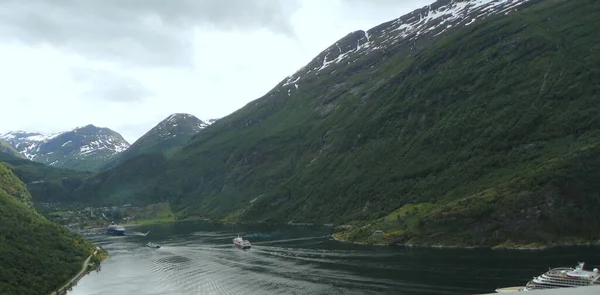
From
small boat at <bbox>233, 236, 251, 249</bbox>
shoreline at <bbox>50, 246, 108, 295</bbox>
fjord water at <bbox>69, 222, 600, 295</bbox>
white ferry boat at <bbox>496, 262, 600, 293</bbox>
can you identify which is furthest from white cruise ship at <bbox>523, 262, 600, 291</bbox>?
small boat at <bbox>233, 236, 251, 249</bbox>

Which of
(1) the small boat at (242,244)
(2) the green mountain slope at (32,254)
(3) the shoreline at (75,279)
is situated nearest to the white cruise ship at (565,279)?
(2) the green mountain slope at (32,254)

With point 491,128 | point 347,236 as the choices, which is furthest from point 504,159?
point 347,236

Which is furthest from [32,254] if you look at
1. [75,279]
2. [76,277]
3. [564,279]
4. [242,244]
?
[564,279]

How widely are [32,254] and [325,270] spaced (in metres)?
68.1

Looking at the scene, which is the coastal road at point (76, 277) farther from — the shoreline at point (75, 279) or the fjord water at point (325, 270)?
the fjord water at point (325, 270)

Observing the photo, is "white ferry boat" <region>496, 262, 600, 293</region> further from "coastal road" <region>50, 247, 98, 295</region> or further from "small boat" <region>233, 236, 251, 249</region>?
"small boat" <region>233, 236, 251, 249</region>

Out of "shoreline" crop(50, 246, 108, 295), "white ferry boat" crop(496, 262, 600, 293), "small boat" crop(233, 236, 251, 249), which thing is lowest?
"white ferry boat" crop(496, 262, 600, 293)

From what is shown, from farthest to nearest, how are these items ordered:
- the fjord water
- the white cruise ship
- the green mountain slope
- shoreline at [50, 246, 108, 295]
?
shoreline at [50, 246, 108, 295]
the green mountain slope
the fjord water
the white cruise ship

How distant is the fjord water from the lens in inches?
3489

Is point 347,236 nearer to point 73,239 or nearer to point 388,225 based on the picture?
point 388,225

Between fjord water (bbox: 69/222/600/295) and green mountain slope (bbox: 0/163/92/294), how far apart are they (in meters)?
Result: 6.63

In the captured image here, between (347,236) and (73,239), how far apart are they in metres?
93.5

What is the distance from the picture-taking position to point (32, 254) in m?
103

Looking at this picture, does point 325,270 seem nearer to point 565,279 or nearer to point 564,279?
point 564,279
